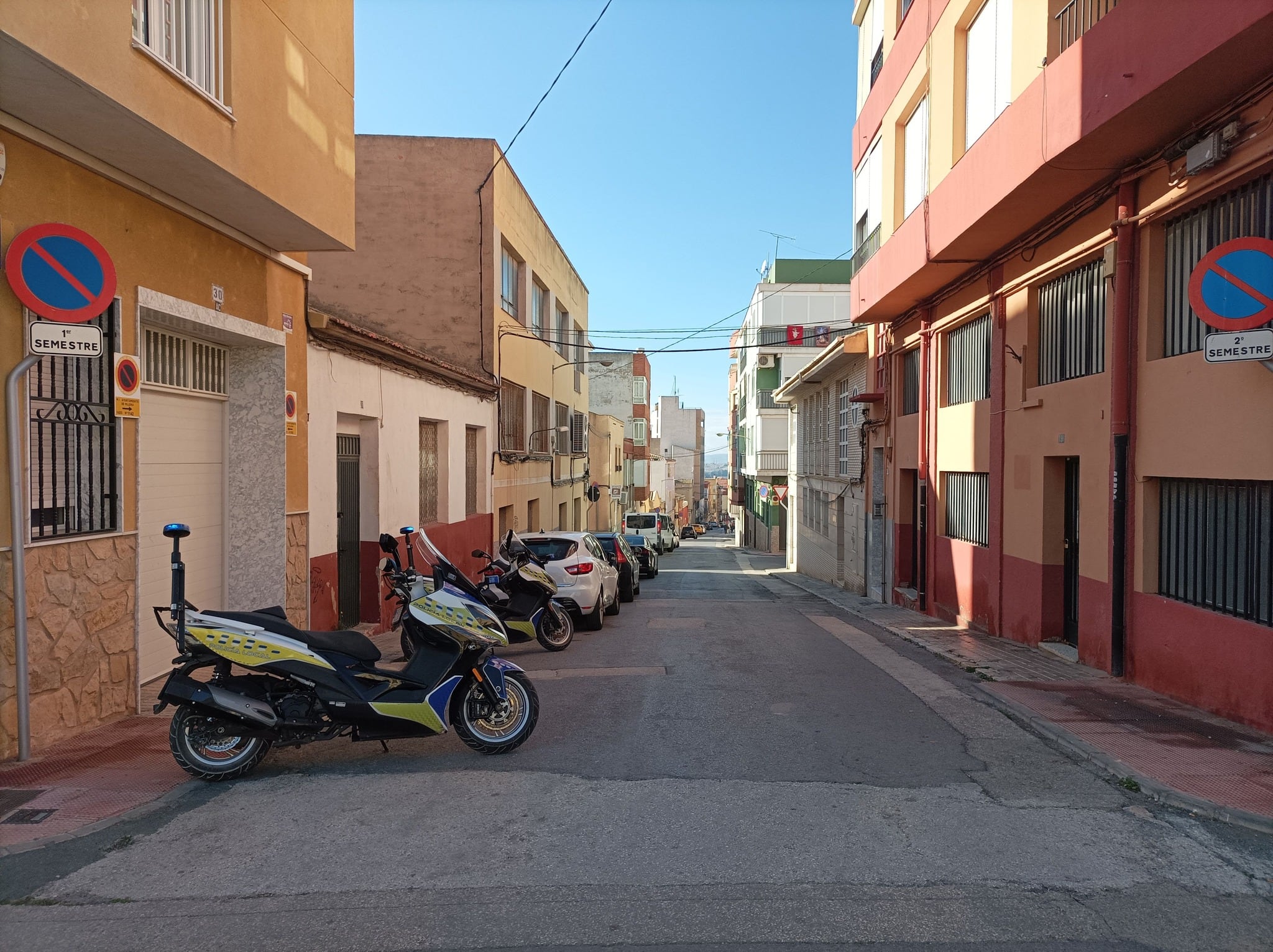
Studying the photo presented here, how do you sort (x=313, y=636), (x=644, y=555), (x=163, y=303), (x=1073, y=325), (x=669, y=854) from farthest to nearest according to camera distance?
(x=644, y=555)
(x=1073, y=325)
(x=163, y=303)
(x=313, y=636)
(x=669, y=854)

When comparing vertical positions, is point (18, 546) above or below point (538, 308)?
below

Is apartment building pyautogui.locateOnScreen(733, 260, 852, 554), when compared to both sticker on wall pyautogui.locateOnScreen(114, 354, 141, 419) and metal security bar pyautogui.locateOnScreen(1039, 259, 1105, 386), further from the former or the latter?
sticker on wall pyautogui.locateOnScreen(114, 354, 141, 419)

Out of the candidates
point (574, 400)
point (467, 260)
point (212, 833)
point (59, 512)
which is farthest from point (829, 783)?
point (574, 400)

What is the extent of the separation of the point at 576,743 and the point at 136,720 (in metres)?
3.35

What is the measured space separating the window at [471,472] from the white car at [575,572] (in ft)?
17.1

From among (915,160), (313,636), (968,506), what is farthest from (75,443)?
(915,160)

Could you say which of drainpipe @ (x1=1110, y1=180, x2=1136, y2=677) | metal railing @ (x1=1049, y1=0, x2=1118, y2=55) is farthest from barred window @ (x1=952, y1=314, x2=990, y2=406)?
metal railing @ (x1=1049, y1=0, x2=1118, y2=55)

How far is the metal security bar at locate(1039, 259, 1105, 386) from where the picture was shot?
9.42 m

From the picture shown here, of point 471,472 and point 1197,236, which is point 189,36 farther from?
point 471,472

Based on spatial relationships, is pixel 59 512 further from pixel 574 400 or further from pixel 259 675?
pixel 574 400

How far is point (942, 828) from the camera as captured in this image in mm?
4609

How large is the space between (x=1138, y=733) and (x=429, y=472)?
11589 mm

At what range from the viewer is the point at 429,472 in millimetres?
15398

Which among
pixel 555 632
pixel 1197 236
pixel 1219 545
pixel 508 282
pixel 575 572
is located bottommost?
pixel 555 632
